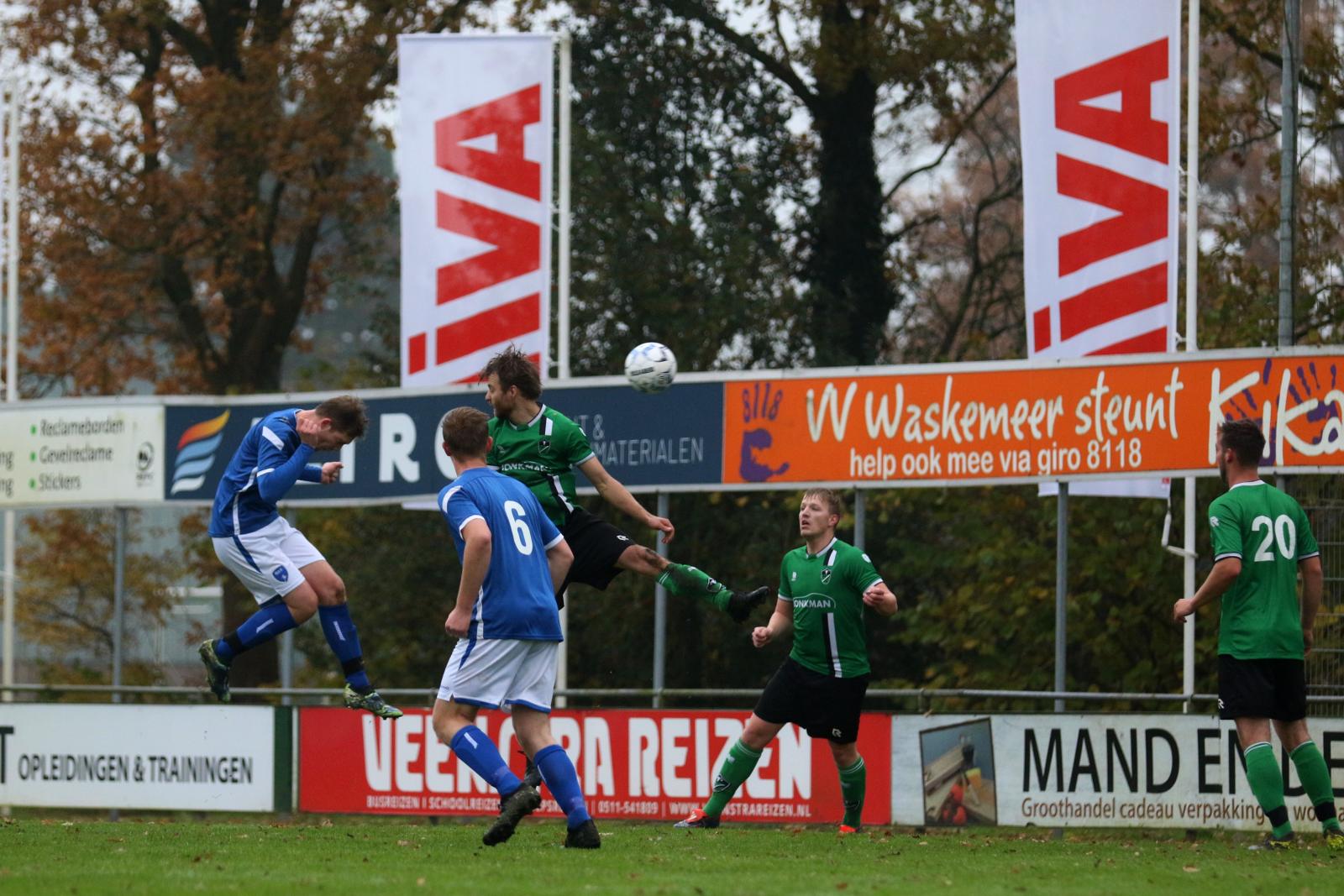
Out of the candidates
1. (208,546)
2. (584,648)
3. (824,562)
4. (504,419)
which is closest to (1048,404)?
(824,562)

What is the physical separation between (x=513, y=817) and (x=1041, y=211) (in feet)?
24.9

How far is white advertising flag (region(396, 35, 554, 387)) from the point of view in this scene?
51.7 feet

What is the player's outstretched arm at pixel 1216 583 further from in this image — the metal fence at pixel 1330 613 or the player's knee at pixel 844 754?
the metal fence at pixel 1330 613

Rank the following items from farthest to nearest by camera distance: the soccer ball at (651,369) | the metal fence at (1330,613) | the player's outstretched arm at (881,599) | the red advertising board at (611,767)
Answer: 1. the red advertising board at (611,767)
2. the soccer ball at (651,369)
3. the metal fence at (1330,613)
4. the player's outstretched arm at (881,599)

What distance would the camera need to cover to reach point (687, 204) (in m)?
25.0

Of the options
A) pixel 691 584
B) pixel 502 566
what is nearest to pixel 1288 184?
pixel 691 584

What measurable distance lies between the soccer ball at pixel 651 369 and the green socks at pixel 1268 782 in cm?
517

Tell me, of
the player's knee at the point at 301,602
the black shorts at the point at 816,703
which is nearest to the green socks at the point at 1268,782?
the black shorts at the point at 816,703

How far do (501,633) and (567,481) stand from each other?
2123mm

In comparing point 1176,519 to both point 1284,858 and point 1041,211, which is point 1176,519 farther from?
point 1284,858

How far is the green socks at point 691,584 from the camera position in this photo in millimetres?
10773

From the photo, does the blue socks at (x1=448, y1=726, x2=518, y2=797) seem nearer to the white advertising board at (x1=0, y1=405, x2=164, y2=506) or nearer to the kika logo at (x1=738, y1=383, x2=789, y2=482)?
the kika logo at (x1=738, y1=383, x2=789, y2=482)

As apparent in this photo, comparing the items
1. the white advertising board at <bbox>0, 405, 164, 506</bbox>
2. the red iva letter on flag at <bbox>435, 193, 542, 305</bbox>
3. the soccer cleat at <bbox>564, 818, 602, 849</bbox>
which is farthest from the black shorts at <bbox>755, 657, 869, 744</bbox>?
the white advertising board at <bbox>0, 405, 164, 506</bbox>

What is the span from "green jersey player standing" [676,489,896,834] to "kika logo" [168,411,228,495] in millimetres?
6686
